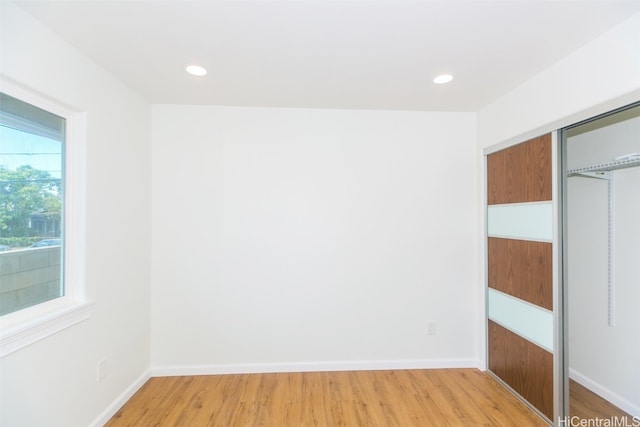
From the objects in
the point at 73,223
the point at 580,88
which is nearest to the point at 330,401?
the point at 73,223

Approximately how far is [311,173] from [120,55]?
63.6 inches

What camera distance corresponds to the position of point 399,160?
275cm

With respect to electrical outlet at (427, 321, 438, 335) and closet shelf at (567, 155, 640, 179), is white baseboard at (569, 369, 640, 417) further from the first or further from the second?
closet shelf at (567, 155, 640, 179)

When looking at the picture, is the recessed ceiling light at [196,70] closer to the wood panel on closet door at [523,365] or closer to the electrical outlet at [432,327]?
the electrical outlet at [432,327]

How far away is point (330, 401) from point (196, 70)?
2676mm

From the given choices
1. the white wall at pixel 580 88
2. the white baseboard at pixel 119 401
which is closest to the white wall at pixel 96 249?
the white baseboard at pixel 119 401

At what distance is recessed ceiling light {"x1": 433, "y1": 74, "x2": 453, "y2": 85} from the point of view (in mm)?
2072

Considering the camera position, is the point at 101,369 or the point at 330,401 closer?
the point at 101,369

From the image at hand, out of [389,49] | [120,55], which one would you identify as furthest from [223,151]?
[389,49]

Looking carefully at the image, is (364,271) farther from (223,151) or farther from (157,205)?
(157,205)

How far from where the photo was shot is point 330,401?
223 centimetres

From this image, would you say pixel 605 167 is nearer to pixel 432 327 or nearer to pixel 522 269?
pixel 522 269

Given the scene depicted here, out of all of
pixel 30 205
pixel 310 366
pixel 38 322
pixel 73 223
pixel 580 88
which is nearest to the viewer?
pixel 38 322

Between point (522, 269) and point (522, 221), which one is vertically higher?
point (522, 221)
